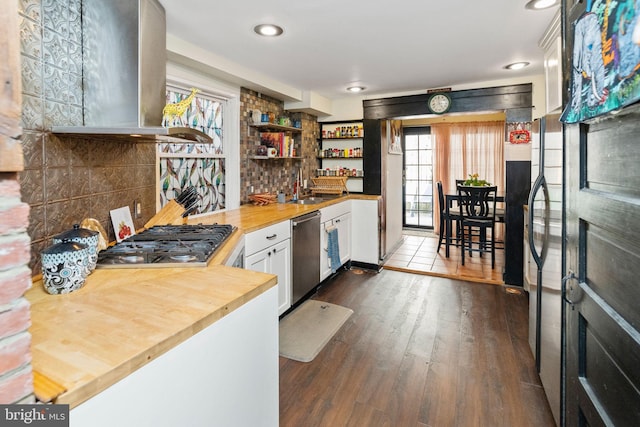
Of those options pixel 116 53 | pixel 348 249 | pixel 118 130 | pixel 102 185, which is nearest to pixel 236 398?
pixel 118 130

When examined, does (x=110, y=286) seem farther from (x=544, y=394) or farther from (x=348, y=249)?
(x=348, y=249)

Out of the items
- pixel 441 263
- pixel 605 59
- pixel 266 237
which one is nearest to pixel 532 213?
pixel 605 59

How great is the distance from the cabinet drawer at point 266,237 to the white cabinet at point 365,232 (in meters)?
1.69

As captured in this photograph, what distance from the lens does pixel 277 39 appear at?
2570 millimetres

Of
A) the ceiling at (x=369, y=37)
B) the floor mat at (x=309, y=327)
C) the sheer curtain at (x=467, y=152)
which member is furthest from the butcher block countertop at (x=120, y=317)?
the sheer curtain at (x=467, y=152)

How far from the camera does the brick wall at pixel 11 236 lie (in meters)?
0.53

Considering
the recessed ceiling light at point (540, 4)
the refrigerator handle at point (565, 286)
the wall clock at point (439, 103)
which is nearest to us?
the refrigerator handle at point (565, 286)

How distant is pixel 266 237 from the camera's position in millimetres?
2664

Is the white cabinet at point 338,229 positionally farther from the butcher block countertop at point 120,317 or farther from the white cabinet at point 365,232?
the butcher block countertop at point 120,317

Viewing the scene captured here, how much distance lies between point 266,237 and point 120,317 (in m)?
1.69

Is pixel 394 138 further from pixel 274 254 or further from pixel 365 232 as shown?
pixel 274 254

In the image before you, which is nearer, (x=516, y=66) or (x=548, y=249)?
(x=548, y=249)

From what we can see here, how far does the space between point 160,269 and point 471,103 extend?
371 centimetres

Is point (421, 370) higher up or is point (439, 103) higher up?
point (439, 103)
